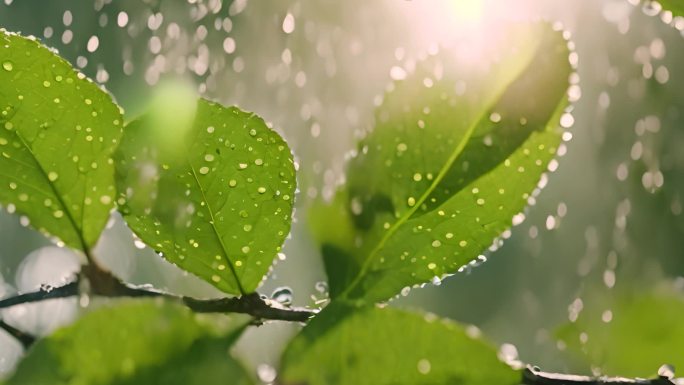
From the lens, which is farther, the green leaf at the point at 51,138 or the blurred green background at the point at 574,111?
the blurred green background at the point at 574,111

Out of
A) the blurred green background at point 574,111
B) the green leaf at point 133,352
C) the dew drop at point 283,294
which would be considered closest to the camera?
the green leaf at point 133,352

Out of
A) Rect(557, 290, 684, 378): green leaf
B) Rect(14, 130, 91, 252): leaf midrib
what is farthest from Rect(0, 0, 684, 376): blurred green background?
Rect(14, 130, 91, 252): leaf midrib

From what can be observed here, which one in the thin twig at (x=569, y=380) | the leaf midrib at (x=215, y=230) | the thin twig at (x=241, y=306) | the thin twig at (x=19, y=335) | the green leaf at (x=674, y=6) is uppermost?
the green leaf at (x=674, y=6)

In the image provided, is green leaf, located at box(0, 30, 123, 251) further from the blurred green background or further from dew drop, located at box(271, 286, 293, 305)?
the blurred green background

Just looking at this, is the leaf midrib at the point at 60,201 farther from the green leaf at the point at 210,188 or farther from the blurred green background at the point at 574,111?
the blurred green background at the point at 574,111

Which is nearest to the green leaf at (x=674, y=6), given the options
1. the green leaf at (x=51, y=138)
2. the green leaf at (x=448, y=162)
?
the green leaf at (x=448, y=162)

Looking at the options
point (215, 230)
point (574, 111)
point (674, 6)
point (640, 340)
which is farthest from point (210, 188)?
point (574, 111)

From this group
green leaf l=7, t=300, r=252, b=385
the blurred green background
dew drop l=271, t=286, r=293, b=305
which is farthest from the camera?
the blurred green background

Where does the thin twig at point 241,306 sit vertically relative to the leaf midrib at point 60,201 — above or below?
below
